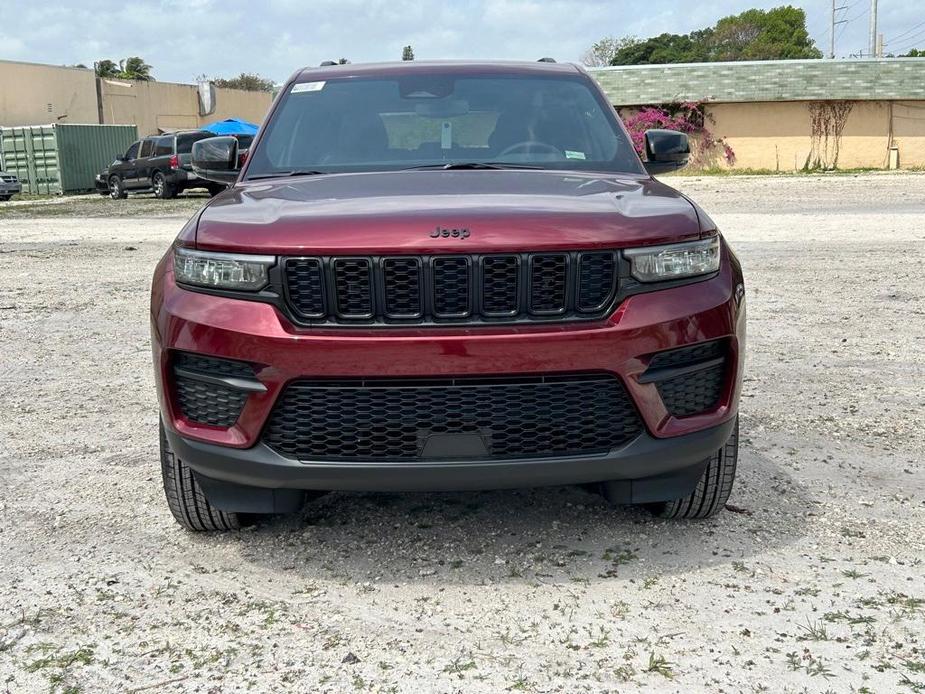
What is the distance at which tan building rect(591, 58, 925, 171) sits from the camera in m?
38.2

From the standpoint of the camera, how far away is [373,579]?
3.27 m

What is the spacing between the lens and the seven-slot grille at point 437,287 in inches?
117

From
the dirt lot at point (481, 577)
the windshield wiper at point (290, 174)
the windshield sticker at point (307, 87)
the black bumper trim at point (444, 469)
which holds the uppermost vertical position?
the windshield sticker at point (307, 87)

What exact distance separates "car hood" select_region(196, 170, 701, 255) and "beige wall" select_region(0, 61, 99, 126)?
43881 millimetres

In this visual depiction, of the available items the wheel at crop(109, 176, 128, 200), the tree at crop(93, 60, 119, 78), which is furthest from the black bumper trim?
the tree at crop(93, 60, 119, 78)

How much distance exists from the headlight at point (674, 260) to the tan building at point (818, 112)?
37446 mm

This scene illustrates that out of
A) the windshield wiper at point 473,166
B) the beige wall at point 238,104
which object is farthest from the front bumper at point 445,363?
the beige wall at point 238,104

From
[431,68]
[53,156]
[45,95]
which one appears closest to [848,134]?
[53,156]

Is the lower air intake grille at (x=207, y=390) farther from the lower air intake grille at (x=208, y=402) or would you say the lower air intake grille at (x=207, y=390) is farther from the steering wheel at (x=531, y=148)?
the steering wheel at (x=531, y=148)

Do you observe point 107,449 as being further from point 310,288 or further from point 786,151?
point 786,151

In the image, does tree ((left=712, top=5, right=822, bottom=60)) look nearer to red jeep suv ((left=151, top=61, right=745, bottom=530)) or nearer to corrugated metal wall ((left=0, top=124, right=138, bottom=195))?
corrugated metal wall ((left=0, top=124, right=138, bottom=195))

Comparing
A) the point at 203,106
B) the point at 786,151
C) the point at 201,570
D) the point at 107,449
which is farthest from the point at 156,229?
the point at 203,106

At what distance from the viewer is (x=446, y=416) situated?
119 inches

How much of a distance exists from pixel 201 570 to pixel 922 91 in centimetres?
4059
